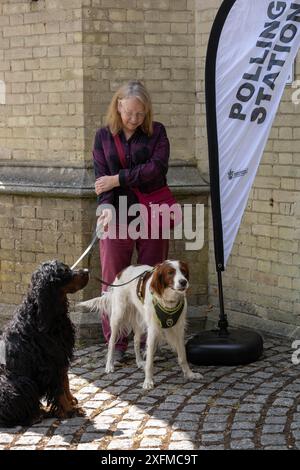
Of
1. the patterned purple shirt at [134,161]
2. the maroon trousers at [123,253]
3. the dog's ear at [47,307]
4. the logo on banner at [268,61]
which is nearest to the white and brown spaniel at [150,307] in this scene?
the maroon trousers at [123,253]

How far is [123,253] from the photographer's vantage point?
22.6ft

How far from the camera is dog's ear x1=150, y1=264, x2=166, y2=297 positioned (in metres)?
5.99

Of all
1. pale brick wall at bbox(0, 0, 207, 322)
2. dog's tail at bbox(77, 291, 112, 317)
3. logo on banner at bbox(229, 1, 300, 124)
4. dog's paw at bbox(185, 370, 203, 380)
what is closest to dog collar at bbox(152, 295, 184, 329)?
dog's paw at bbox(185, 370, 203, 380)

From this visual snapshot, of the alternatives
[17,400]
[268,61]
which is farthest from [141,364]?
[268,61]

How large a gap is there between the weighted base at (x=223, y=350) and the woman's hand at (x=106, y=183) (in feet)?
4.99

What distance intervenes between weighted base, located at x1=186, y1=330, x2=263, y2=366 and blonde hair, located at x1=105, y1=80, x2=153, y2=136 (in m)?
1.86

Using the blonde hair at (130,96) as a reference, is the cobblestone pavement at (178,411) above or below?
below

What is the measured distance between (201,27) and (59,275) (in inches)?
145

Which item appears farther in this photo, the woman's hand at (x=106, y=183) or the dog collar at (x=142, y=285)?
the woman's hand at (x=106, y=183)

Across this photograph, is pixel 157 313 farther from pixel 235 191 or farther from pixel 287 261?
pixel 287 261

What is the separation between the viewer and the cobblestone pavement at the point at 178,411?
4.99 meters

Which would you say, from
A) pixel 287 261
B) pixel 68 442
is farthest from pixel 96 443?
pixel 287 261

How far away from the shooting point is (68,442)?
5.05 meters

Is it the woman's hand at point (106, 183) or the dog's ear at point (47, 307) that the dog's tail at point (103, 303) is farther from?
the dog's ear at point (47, 307)
